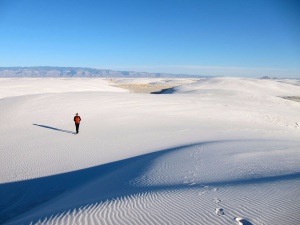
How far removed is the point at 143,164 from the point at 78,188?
2390mm

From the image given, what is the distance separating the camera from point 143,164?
9180 millimetres

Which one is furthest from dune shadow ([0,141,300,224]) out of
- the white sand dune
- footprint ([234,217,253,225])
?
footprint ([234,217,253,225])

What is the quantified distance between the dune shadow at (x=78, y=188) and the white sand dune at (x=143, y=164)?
0.03 meters

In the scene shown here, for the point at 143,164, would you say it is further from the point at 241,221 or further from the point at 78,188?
the point at 241,221

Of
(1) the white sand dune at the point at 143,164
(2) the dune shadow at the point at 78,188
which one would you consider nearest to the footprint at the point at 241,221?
(1) the white sand dune at the point at 143,164

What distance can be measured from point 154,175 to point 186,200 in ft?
8.26

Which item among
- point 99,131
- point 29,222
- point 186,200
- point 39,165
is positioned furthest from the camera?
point 99,131

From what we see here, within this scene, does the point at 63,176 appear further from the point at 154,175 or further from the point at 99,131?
the point at 99,131

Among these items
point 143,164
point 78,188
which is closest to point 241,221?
point 78,188

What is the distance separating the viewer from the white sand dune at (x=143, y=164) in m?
4.93

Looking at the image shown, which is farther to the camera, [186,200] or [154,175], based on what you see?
[154,175]

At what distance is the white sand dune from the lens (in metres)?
4.93

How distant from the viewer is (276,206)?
15.8 ft

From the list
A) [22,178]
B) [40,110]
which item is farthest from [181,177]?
[40,110]
